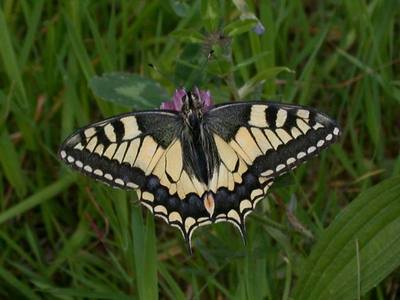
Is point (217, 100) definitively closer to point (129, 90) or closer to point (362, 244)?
point (129, 90)

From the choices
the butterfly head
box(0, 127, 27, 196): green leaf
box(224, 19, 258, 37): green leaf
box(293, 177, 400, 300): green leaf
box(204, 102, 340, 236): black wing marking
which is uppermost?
box(224, 19, 258, 37): green leaf

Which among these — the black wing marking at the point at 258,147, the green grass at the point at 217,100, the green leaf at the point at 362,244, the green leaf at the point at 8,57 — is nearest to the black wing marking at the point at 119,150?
the green grass at the point at 217,100

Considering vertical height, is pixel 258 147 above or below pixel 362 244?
above

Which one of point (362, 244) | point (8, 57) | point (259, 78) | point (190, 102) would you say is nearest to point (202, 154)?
point (190, 102)

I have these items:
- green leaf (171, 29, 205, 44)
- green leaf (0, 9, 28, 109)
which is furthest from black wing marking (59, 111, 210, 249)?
green leaf (0, 9, 28, 109)

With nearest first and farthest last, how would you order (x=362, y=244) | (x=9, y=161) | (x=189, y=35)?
1. (x=362, y=244)
2. (x=189, y=35)
3. (x=9, y=161)

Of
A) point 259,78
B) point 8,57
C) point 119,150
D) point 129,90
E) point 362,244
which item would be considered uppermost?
point 8,57

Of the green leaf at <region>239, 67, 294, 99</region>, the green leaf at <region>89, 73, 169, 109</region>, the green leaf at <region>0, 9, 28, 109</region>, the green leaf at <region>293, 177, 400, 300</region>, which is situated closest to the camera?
the green leaf at <region>293, 177, 400, 300</region>

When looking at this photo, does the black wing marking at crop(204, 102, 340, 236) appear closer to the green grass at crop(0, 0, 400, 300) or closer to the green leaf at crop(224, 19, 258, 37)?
the green grass at crop(0, 0, 400, 300)
